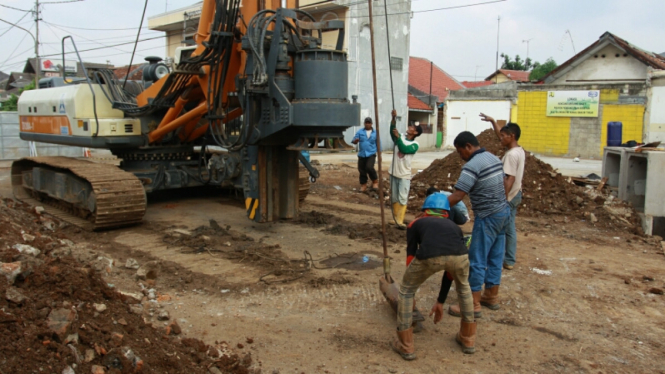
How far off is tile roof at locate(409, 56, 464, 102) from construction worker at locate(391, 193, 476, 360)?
29.5 m

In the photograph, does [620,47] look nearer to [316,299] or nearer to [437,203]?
[316,299]

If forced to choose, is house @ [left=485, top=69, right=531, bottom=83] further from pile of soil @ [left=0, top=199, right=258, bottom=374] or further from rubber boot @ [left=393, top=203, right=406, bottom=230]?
pile of soil @ [left=0, top=199, right=258, bottom=374]

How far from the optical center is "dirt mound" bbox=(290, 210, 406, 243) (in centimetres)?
805

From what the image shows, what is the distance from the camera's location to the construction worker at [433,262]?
430cm

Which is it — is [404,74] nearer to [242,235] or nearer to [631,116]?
[631,116]

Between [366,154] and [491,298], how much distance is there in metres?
7.25

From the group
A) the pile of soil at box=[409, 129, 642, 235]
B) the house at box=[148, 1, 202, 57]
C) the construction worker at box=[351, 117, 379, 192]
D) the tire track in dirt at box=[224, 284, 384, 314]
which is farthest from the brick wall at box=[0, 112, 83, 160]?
the tire track in dirt at box=[224, 284, 384, 314]

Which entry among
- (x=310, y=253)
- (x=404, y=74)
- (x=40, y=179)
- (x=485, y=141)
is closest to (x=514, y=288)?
(x=310, y=253)

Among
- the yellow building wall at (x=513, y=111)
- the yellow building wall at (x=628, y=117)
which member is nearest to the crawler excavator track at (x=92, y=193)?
the yellow building wall at (x=628, y=117)

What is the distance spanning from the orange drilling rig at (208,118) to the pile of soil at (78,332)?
3021 millimetres

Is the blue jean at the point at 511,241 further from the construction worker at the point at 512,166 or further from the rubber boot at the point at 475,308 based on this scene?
the rubber boot at the point at 475,308

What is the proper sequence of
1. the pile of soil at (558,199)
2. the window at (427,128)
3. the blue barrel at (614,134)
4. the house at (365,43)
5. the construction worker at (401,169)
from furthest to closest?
1. the window at (427,128)
2. the house at (365,43)
3. the blue barrel at (614,134)
4. the pile of soil at (558,199)
5. the construction worker at (401,169)

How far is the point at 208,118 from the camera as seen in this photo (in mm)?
8109

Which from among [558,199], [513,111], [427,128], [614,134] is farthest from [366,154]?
[427,128]
